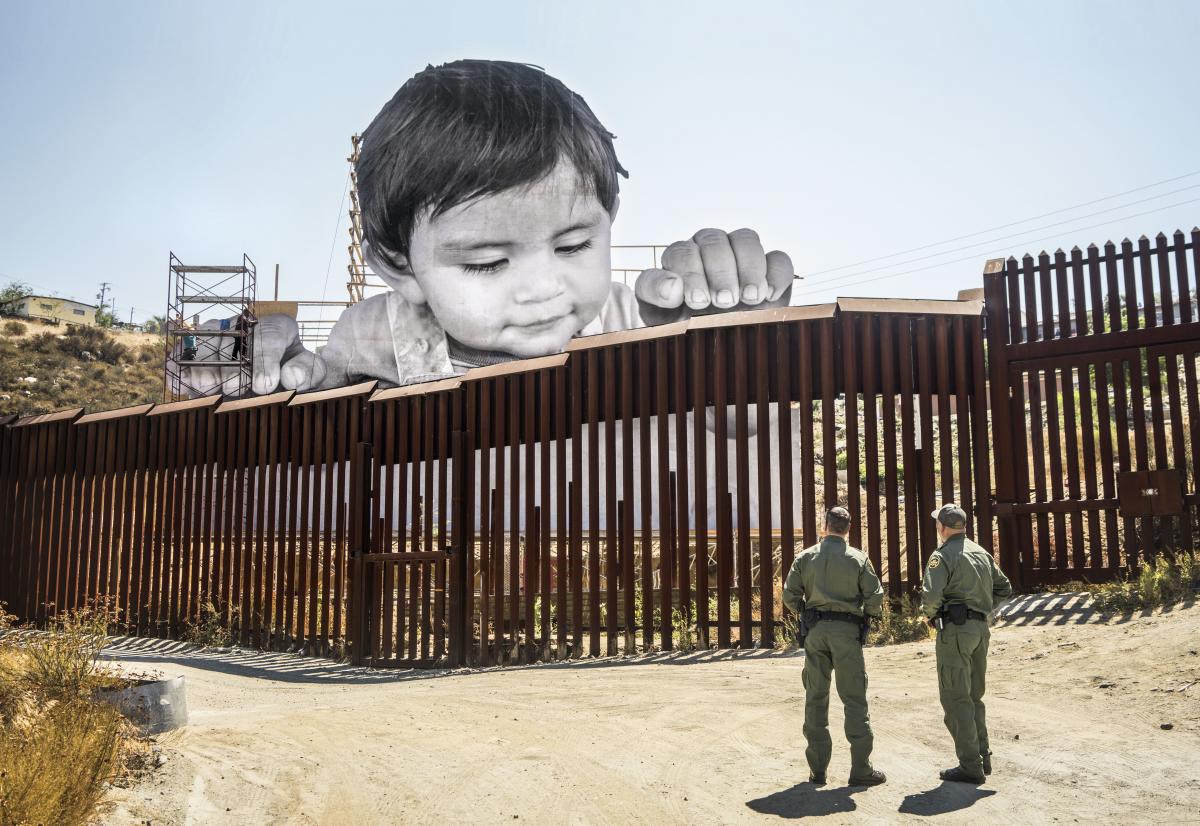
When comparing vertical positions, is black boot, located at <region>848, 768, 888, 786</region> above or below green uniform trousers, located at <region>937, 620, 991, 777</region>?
below

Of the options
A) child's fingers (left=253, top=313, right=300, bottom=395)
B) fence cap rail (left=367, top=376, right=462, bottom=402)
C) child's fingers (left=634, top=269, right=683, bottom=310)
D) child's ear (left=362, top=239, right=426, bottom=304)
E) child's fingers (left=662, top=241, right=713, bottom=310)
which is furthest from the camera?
child's fingers (left=253, top=313, right=300, bottom=395)

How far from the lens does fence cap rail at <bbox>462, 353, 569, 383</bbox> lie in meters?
11.5

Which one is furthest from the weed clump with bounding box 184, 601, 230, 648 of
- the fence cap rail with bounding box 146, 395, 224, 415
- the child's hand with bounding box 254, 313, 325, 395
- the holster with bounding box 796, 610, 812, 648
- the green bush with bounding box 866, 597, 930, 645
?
the child's hand with bounding box 254, 313, 325, 395

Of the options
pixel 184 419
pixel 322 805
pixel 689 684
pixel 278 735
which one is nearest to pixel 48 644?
pixel 278 735

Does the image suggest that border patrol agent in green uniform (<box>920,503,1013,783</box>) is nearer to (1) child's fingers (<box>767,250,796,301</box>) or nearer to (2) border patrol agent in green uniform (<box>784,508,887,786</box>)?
(2) border patrol agent in green uniform (<box>784,508,887,786</box>)

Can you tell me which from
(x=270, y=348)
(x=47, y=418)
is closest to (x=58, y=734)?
(x=47, y=418)

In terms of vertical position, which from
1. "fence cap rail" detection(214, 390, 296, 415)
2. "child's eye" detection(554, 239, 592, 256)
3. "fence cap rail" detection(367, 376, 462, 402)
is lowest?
"fence cap rail" detection(367, 376, 462, 402)

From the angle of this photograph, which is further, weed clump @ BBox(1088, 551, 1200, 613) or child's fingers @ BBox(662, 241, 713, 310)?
child's fingers @ BBox(662, 241, 713, 310)

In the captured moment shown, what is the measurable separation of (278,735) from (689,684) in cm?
306

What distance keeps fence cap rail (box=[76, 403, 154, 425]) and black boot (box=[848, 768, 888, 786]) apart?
43.6 feet

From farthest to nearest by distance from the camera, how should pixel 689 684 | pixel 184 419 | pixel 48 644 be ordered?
pixel 184 419
pixel 689 684
pixel 48 644

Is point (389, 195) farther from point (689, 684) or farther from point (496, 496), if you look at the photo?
point (689, 684)

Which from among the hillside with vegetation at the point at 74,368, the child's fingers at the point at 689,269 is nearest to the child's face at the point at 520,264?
the child's fingers at the point at 689,269

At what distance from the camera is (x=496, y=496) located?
11.5m
